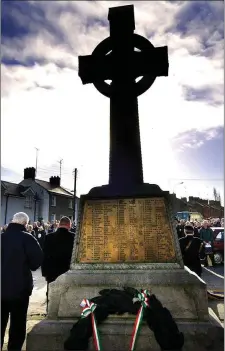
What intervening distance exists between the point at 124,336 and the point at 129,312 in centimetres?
28

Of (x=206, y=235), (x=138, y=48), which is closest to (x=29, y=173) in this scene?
(x=206, y=235)

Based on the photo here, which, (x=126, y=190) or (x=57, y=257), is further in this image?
(x=57, y=257)

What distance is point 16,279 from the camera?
389 centimetres

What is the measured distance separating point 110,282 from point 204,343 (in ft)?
4.51

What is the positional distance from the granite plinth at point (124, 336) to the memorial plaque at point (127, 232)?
36.0 inches

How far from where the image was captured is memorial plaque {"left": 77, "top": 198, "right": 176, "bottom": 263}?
14.4 ft

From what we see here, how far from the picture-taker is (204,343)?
354 cm

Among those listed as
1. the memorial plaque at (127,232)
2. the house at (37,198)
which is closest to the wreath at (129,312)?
the memorial plaque at (127,232)

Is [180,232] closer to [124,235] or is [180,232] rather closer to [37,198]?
[124,235]

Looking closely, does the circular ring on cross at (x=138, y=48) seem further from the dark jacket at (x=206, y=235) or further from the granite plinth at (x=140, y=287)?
→ the dark jacket at (x=206, y=235)

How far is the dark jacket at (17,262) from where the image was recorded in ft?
12.6

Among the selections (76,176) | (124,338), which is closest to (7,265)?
(124,338)

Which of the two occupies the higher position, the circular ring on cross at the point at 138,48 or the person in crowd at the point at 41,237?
the circular ring on cross at the point at 138,48

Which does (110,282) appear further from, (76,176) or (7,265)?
(76,176)
